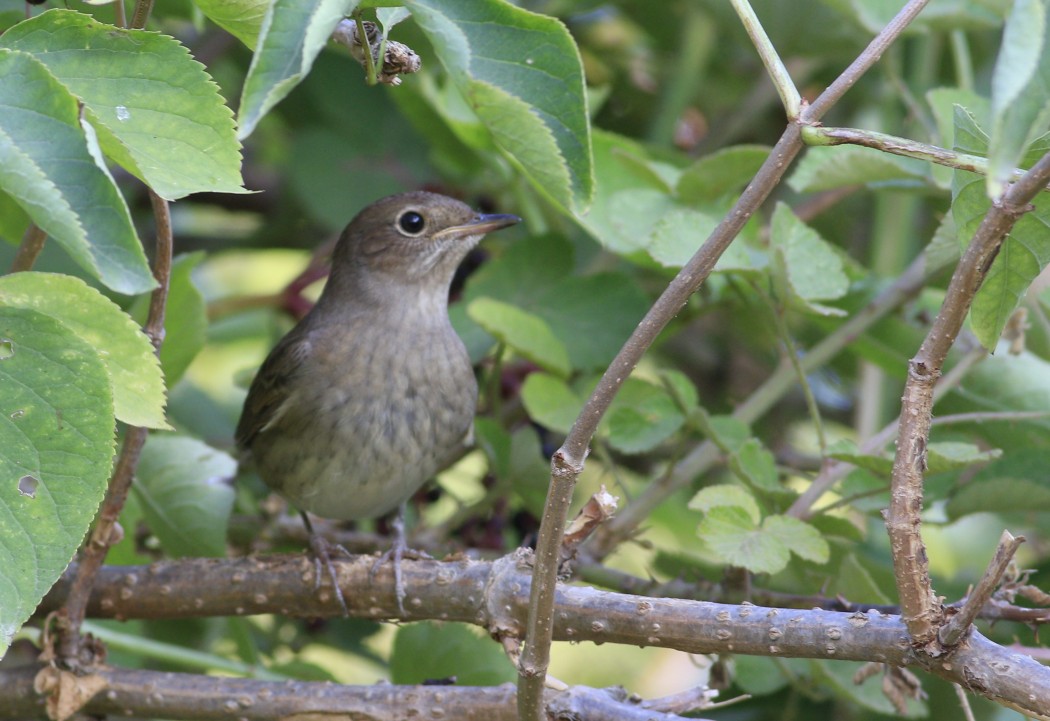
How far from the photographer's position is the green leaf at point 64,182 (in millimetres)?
1639

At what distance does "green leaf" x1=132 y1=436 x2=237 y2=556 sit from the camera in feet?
10.8

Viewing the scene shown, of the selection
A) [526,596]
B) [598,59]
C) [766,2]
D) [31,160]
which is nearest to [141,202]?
[598,59]

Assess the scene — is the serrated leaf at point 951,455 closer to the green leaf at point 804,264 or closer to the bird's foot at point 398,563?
the green leaf at point 804,264

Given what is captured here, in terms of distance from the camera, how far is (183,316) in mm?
3246

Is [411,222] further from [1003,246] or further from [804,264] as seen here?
[1003,246]

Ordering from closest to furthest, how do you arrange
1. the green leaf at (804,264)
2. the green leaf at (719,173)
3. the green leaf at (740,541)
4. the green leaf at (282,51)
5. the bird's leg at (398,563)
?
the green leaf at (282,51) → the green leaf at (740,541) → the bird's leg at (398,563) → the green leaf at (804,264) → the green leaf at (719,173)

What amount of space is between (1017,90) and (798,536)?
1.60 meters

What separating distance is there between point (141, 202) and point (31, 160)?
3.53 metres

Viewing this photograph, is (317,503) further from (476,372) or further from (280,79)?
(280,79)

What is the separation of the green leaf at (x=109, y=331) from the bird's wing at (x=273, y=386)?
194 centimetres

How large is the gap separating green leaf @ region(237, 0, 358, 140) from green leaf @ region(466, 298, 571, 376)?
1814 mm

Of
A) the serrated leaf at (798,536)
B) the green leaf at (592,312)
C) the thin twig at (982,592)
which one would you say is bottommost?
the thin twig at (982,592)

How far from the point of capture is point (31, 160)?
5.49ft

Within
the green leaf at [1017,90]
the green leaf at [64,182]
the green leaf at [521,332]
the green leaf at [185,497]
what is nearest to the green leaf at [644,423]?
the green leaf at [521,332]
